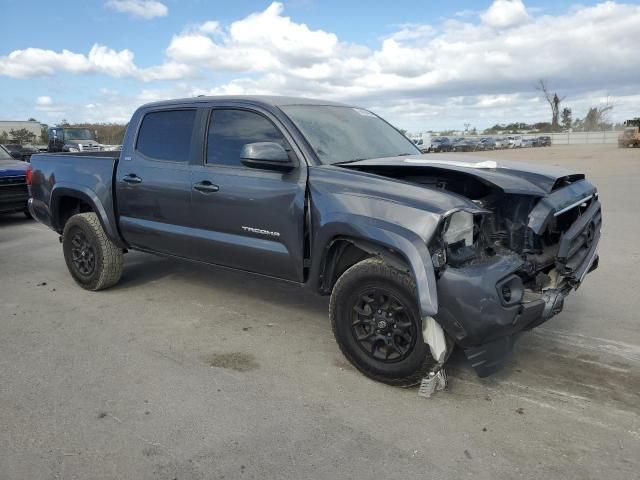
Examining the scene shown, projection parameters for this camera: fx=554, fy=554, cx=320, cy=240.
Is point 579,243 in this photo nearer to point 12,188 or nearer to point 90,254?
point 90,254

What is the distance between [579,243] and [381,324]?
1609 mm

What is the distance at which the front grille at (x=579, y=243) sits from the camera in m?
3.71

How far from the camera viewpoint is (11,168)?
403 inches

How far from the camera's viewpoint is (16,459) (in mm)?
2844

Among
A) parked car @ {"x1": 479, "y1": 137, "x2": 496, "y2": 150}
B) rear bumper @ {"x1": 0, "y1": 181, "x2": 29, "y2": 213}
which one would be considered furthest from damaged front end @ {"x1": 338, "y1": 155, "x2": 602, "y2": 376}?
parked car @ {"x1": 479, "y1": 137, "x2": 496, "y2": 150}

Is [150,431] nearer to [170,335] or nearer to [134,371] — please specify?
[134,371]

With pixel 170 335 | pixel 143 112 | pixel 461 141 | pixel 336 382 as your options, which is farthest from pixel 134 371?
pixel 461 141

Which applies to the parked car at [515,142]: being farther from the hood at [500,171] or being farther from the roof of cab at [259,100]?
the hood at [500,171]

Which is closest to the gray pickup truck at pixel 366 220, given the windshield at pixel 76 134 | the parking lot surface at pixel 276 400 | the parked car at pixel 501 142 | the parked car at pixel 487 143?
the parking lot surface at pixel 276 400

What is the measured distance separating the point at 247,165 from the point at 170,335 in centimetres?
160

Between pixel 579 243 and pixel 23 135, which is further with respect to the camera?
pixel 23 135

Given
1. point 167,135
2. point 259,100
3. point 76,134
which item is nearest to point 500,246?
point 259,100

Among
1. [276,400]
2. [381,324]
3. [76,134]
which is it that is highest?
[76,134]

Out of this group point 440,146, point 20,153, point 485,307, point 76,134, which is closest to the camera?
point 485,307
